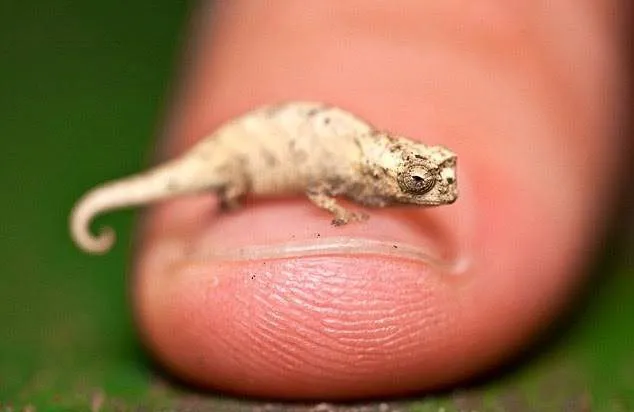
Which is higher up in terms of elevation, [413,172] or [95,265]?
[413,172]

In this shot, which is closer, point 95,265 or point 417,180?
point 417,180

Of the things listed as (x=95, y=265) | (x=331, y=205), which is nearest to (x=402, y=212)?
(x=331, y=205)

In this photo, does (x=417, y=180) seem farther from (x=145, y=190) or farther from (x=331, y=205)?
(x=145, y=190)

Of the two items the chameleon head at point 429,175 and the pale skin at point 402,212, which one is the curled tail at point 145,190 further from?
the chameleon head at point 429,175

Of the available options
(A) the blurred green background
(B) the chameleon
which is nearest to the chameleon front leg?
(B) the chameleon

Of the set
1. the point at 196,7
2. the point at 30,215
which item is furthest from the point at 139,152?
the point at 196,7

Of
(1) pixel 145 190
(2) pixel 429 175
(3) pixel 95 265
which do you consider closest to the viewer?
(2) pixel 429 175

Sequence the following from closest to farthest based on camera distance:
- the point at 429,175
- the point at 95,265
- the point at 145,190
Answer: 1. the point at 429,175
2. the point at 145,190
3. the point at 95,265
